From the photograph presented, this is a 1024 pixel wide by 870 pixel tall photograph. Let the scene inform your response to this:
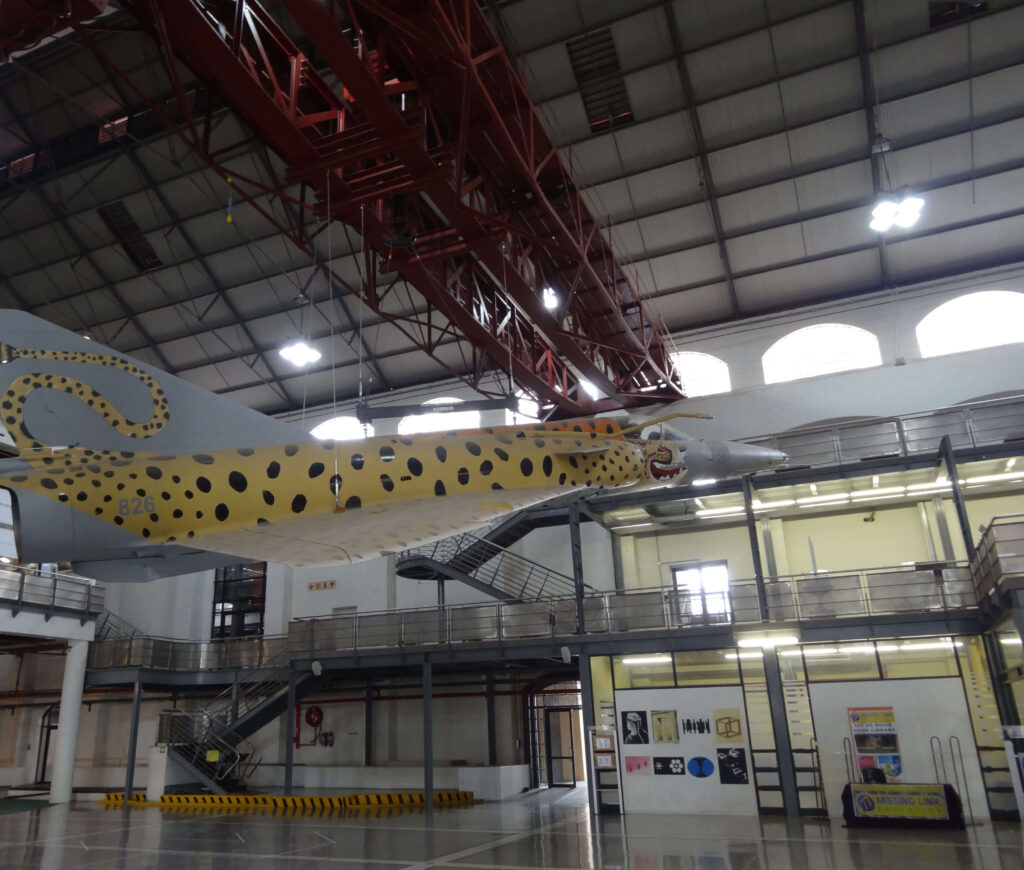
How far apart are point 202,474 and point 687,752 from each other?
1497cm

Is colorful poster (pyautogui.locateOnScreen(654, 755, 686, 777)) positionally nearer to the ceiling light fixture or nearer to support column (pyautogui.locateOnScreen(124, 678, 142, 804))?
the ceiling light fixture

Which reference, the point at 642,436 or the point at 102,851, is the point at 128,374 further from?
the point at 102,851

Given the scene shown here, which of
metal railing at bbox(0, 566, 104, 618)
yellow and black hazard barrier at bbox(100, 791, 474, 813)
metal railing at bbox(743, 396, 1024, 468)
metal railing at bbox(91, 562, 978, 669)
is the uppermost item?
metal railing at bbox(743, 396, 1024, 468)

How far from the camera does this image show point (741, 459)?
7.68 meters

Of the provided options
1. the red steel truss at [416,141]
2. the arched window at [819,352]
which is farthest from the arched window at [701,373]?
the red steel truss at [416,141]

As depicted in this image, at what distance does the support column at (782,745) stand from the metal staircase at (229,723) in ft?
44.7

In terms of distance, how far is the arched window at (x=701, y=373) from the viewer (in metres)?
25.5

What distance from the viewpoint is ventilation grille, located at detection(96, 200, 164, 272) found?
2384 centimetres

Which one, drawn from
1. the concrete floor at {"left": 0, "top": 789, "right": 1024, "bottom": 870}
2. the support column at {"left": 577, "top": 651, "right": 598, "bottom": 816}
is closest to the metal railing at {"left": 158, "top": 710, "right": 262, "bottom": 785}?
the concrete floor at {"left": 0, "top": 789, "right": 1024, "bottom": 870}

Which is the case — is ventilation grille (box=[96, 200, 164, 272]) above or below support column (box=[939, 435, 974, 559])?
above

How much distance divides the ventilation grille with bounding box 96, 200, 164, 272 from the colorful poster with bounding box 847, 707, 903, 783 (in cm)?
2513

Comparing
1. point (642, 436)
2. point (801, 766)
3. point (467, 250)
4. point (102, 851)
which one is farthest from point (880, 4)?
point (102, 851)

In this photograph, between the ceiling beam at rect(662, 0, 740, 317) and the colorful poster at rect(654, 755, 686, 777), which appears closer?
the colorful poster at rect(654, 755, 686, 777)

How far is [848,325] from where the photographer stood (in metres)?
24.2
